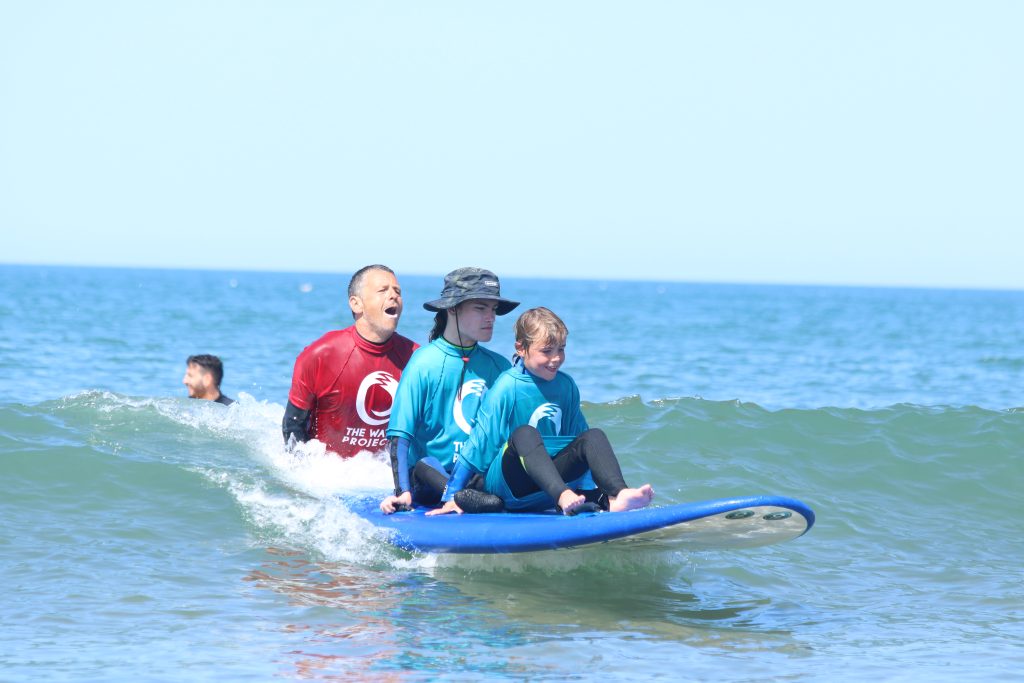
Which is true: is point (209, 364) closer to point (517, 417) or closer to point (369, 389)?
point (369, 389)

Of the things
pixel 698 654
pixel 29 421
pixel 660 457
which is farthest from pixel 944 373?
pixel 698 654

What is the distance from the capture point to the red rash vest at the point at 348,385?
293 inches

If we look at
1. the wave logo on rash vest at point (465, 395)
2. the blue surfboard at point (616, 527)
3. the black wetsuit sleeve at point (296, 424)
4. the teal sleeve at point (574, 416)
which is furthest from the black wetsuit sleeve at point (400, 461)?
the black wetsuit sleeve at point (296, 424)

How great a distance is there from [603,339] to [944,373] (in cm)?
1269

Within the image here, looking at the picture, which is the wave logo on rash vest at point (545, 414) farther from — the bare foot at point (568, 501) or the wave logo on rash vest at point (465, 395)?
the wave logo on rash vest at point (465, 395)

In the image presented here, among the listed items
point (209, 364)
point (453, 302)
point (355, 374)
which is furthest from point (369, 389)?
point (209, 364)

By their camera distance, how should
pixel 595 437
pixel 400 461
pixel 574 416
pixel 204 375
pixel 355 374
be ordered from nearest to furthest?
pixel 595 437
pixel 574 416
pixel 400 461
pixel 355 374
pixel 204 375

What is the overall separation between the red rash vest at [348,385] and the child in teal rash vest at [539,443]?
1.32m

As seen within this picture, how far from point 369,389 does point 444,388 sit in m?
1.11

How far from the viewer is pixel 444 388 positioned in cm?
652

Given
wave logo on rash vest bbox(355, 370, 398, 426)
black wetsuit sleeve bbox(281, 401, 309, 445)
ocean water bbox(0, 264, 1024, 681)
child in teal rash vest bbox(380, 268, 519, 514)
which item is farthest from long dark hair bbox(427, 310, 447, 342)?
black wetsuit sleeve bbox(281, 401, 309, 445)

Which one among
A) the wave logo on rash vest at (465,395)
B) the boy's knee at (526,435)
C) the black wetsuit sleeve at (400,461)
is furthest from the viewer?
the wave logo on rash vest at (465,395)

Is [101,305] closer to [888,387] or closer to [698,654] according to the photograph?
[888,387]

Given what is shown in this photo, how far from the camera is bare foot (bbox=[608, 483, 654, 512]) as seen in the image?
5.65 metres
